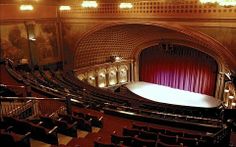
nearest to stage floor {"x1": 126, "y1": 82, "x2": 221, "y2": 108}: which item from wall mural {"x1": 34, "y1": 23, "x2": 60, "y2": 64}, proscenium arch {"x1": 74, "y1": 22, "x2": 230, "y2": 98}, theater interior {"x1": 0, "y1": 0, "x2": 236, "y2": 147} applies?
theater interior {"x1": 0, "y1": 0, "x2": 236, "y2": 147}

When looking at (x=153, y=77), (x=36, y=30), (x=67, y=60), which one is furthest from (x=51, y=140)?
(x=153, y=77)

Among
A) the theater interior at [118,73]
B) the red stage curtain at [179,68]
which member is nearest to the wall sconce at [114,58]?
the theater interior at [118,73]

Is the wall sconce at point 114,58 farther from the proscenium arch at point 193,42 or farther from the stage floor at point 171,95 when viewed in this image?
the stage floor at point 171,95

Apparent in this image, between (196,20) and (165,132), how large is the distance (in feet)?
21.8

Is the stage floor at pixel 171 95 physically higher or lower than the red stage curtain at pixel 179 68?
lower

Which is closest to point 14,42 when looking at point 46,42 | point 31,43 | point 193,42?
point 31,43

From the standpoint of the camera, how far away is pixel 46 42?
52.0ft

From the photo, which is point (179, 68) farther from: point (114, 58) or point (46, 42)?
point (46, 42)

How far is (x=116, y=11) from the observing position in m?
13.8

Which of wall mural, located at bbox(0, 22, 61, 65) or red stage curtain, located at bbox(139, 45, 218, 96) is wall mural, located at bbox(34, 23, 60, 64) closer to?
wall mural, located at bbox(0, 22, 61, 65)

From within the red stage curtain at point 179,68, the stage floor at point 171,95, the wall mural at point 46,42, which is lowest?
the stage floor at point 171,95

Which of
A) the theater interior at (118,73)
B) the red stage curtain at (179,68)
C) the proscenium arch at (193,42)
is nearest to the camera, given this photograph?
the theater interior at (118,73)

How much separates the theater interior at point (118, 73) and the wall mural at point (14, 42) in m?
0.05

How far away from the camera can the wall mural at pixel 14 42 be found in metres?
13.5
